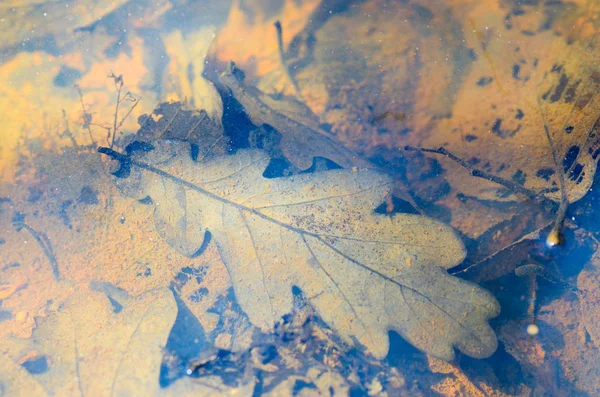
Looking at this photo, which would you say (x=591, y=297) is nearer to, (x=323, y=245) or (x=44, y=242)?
(x=323, y=245)

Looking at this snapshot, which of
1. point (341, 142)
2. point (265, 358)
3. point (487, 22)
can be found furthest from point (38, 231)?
point (487, 22)

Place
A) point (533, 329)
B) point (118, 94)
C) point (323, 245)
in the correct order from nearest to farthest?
point (323, 245)
point (533, 329)
point (118, 94)

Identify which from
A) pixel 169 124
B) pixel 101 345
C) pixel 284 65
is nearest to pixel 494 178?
pixel 284 65

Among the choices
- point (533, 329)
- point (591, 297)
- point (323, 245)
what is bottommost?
point (533, 329)

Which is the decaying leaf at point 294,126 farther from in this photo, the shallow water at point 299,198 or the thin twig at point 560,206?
the thin twig at point 560,206

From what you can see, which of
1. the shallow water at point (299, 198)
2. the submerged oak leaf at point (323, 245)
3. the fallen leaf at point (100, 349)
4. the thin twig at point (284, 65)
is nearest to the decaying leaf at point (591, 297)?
the shallow water at point (299, 198)

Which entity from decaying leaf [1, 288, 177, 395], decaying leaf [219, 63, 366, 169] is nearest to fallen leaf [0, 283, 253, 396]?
decaying leaf [1, 288, 177, 395]
